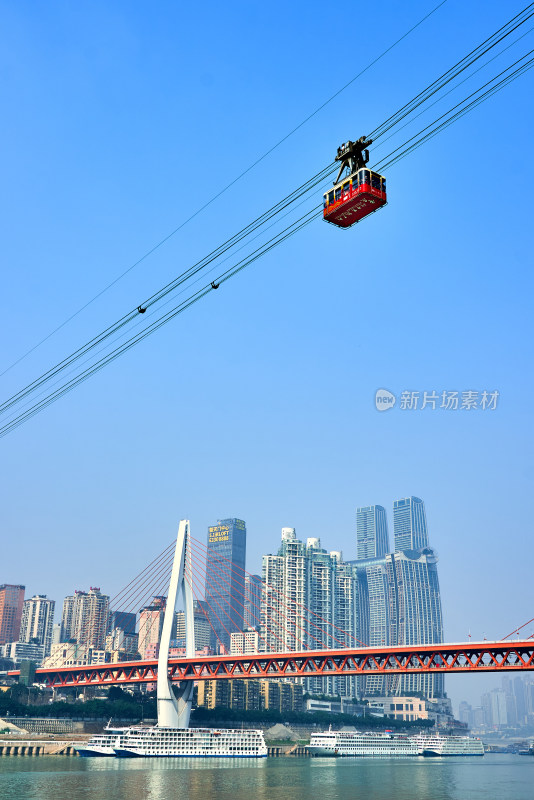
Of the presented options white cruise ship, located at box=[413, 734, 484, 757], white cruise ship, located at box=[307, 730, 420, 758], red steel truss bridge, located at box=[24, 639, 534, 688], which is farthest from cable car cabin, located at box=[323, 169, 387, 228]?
white cruise ship, located at box=[413, 734, 484, 757]

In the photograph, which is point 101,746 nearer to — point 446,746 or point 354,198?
point 446,746

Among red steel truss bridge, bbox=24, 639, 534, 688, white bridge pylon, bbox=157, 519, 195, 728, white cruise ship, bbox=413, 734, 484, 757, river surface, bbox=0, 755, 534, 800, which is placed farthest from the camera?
white cruise ship, bbox=413, 734, 484, 757

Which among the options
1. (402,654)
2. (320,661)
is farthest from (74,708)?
(402,654)

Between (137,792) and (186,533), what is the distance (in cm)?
5969

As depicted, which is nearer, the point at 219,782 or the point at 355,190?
the point at 355,190

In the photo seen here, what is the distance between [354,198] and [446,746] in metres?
146

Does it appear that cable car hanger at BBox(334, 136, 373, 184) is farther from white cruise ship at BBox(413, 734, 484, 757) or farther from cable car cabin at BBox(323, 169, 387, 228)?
white cruise ship at BBox(413, 734, 484, 757)

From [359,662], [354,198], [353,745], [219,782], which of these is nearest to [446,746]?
[353,745]

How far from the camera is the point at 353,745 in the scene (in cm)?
12838

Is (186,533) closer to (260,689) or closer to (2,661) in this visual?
(260,689)

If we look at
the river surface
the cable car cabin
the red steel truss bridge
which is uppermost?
the cable car cabin

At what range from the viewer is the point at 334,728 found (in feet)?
585

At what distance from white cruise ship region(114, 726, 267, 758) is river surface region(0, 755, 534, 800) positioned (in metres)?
3.40

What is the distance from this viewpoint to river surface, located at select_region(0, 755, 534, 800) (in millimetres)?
52500
